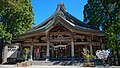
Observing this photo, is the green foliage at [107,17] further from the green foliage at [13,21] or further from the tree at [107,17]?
the green foliage at [13,21]

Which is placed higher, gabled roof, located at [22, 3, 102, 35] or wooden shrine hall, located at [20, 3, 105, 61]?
gabled roof, located at [22, 3, 102, 35]

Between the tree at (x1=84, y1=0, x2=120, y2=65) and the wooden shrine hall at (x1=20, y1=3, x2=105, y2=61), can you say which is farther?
the tree at (x1=84, y1=0, x2=120, y2=65)

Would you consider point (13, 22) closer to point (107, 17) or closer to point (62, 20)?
point (62, 20)

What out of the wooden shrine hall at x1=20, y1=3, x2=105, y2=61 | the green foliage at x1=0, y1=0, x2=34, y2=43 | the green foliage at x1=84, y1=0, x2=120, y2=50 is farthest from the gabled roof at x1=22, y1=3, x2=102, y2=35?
the green foliage at x1=0, y1=0, x2=34, y2=43

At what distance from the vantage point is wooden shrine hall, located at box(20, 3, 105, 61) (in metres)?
17.4

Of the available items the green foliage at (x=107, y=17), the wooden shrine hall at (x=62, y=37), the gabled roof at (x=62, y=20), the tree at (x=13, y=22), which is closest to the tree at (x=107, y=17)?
the green foliage at (x=107, y=17)

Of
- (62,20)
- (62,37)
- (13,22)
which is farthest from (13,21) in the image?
(62,20)

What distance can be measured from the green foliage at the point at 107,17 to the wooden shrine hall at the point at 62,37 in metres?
1.35

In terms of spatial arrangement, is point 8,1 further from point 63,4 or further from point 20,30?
point 63,4

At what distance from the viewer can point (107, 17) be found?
70.3ft

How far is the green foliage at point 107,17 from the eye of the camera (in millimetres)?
18938

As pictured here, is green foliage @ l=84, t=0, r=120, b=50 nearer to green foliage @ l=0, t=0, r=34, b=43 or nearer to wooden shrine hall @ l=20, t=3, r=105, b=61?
wooden shrine hall @ l=20, t=3, r=105, b=61

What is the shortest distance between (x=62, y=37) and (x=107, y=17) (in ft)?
22.9

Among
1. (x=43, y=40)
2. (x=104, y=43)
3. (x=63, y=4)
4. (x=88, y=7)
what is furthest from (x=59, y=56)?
(x=88, y=7)
